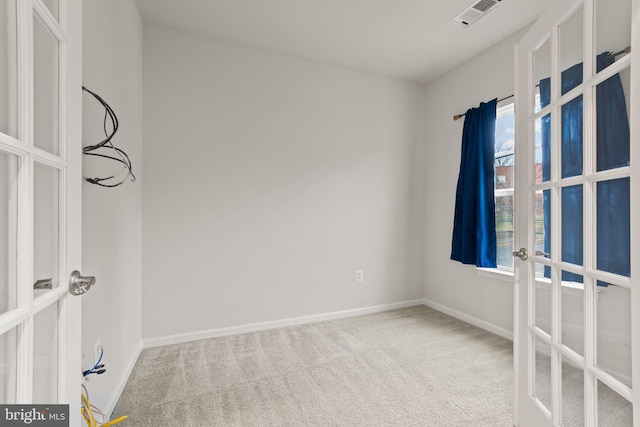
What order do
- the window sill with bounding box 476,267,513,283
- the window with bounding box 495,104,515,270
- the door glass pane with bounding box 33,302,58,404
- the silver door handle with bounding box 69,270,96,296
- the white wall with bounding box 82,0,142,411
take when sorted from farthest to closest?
the window with bounding box 495,104,515,270 < the window sill with bounding box 476,267,513,283 < the white wall with bounding box 82,0,142,411 < the silver door handle with bounding box 69,270,96,296 < the door glass pane with bounding box 33,302,58,404

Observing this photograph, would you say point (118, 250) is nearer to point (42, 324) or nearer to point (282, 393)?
point (42, 324)

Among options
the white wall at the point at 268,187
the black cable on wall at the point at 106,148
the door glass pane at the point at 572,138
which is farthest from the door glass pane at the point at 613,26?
the white wall at the point at 268,187

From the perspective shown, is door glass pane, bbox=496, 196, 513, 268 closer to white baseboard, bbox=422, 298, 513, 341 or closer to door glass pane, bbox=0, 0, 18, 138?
white baseboard, bbox=422, 298, 513, 341

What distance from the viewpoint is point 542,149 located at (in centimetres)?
129

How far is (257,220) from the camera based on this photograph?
8.84ft

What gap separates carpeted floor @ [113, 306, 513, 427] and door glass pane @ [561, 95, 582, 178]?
1308mm

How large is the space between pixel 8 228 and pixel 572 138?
1.70m

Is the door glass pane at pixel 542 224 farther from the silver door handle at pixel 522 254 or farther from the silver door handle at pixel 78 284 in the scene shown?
the silver door handle at pixel 78 284

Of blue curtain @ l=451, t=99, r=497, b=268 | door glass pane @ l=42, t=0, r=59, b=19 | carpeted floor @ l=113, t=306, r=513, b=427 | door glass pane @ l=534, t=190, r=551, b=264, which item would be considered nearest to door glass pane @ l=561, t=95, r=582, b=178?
door glass pane @ l=534, t=190, r=551, b=264

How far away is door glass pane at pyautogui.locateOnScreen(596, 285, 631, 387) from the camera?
0.87m

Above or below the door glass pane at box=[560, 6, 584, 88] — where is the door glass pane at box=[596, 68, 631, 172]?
below

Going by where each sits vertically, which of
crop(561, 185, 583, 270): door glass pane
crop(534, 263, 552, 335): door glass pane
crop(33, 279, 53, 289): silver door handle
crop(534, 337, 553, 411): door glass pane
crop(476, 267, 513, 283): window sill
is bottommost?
crop(534, 337, 553, 411): door glass pane

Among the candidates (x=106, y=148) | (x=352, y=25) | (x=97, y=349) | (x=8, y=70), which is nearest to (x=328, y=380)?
(x=97, y=349)

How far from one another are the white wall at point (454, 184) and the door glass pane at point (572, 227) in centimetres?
161
